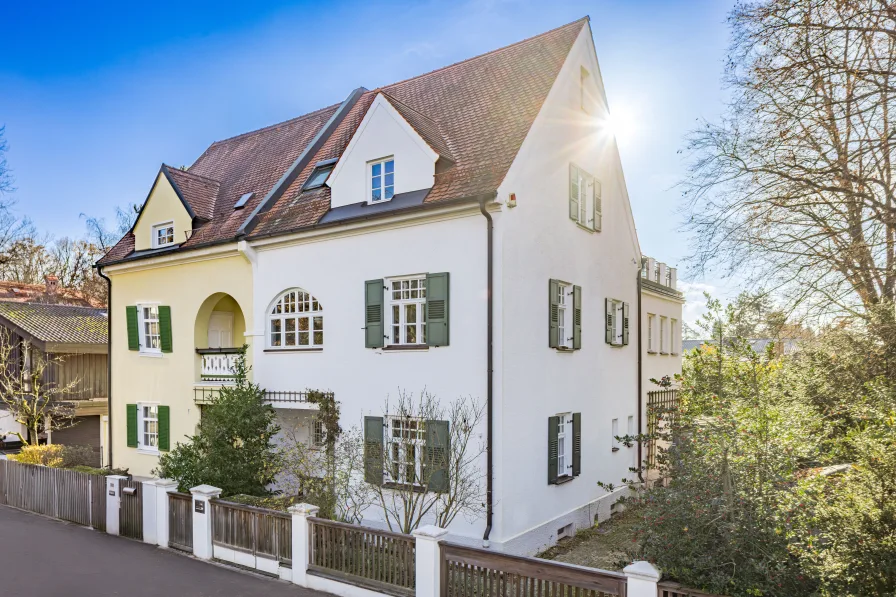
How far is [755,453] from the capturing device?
284 inches

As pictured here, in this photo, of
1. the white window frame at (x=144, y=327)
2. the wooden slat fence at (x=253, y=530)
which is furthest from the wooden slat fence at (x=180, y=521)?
the white window frame at (x=144, y=327)

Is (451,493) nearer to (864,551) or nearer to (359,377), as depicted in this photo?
(359,377)

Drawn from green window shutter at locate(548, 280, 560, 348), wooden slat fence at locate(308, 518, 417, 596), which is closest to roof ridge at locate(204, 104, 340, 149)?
green window shutter at locate(548, 280, 560, 348)

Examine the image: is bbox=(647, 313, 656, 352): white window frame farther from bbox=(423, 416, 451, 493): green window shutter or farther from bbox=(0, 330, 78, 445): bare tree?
bbox=(0, 330, 78, 445): bare tree

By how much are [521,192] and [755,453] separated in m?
6.65

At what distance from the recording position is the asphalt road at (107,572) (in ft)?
30.8

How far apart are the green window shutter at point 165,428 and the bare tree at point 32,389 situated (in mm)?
7288

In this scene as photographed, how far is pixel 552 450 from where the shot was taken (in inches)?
502

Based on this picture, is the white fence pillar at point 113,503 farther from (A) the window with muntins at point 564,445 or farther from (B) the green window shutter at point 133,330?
(A) the window with muntins at point 564,445

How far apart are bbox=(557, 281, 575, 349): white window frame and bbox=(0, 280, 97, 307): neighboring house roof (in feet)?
100

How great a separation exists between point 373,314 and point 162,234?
911 cm

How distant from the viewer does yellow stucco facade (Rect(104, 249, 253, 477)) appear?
15977 millimetres

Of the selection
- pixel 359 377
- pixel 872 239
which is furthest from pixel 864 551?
pixel 359 377

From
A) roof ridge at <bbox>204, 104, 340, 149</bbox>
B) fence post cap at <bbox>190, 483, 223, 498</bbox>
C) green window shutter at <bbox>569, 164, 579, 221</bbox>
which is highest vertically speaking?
roof ridge at <bbox>204, 104, 340, 149</bbox>
